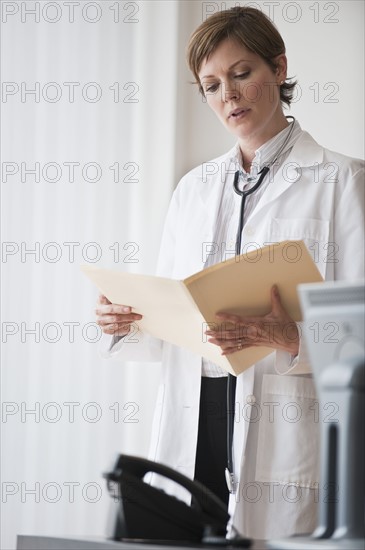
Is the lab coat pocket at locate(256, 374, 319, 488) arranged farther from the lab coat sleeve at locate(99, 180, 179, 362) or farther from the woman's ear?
the woman's ear

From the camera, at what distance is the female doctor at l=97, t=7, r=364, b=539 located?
187 cm

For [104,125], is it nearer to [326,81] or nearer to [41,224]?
[41,224]

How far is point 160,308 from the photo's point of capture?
184 centimetres

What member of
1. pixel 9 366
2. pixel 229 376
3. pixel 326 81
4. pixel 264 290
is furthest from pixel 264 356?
pixel 326 81

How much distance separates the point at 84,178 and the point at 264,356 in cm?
117

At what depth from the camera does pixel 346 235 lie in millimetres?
1951

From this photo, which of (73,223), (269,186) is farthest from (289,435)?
(73,223)

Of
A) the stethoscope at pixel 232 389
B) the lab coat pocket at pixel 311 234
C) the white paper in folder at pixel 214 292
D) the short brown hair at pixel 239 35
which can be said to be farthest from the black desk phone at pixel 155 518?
the short brown hair at pixel 239 35

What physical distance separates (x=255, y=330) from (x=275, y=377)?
0.71ft

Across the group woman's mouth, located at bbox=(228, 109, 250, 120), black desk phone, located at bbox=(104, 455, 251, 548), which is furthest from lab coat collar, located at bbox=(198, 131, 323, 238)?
black desk phone, located at bbox=(104, 455, 251, 548)

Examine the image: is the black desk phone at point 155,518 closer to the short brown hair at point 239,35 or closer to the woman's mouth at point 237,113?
the woman's mouth at point 237,113

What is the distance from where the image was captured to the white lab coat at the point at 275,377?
188 centimetres

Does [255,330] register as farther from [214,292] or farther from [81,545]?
[81,545]

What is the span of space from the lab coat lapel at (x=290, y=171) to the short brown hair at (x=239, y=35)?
0.23 metres
